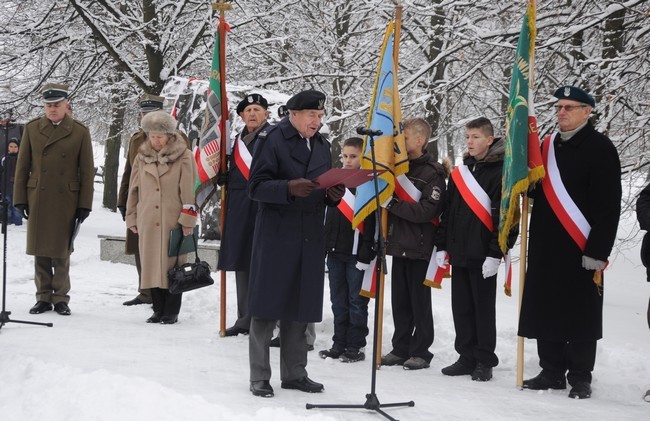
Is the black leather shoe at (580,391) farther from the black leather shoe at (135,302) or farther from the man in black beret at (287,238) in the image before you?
the black leather shoe at (135,302)

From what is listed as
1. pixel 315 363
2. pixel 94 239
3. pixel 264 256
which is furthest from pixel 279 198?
pixel 94 239

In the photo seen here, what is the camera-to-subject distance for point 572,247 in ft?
19.4

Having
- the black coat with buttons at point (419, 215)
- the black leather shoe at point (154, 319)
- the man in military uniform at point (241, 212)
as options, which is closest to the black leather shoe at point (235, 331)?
the man in military uniform at point (241, 212)

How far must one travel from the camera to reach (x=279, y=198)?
5191 millimetres

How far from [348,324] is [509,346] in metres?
1.51

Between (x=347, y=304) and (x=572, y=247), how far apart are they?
1.98m

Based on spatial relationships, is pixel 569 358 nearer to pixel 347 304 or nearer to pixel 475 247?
pixel 475 247

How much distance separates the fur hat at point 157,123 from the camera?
7.77 metres

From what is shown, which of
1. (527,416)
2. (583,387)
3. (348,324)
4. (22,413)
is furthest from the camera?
(348,324)

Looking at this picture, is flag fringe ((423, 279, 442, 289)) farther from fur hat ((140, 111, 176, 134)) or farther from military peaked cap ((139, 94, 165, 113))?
military peaked cap ((139, 94, 165, 113))

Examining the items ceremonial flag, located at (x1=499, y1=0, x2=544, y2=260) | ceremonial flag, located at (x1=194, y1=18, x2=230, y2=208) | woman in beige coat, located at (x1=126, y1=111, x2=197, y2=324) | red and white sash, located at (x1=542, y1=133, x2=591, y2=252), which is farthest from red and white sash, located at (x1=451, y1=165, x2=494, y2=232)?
woman in beige coat, located at (x1=126, y1=111, x2=197, y2=324)

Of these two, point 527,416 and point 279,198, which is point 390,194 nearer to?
point 279,198

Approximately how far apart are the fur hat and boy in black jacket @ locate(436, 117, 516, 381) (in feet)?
9.34

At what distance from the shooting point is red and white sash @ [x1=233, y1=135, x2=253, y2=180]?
7516 millimetres
